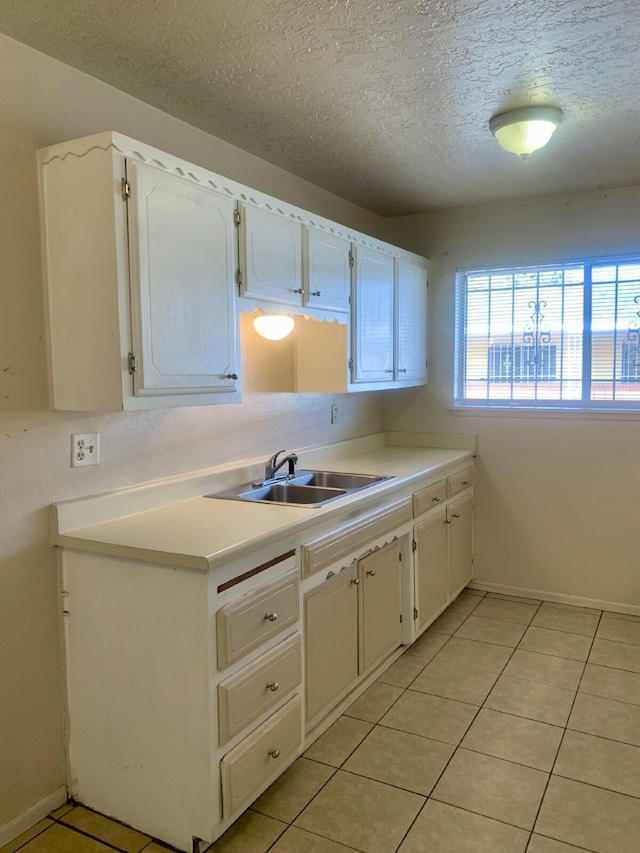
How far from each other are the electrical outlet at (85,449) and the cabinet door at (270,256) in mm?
736

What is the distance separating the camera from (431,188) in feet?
11.5

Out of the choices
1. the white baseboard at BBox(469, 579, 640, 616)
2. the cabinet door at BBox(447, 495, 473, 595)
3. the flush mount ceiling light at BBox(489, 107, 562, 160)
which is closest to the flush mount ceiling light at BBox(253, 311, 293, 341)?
the flush mount ceiling light at BBox(489, 107, 562, 160)

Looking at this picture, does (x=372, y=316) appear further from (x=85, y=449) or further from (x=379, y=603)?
(x=85, y=449)

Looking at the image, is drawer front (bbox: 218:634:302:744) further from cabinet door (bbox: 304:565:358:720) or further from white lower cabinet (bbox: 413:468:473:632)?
white lower cabinet (bbox: 413:468:473:632)

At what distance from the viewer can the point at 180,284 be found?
2.02 metres

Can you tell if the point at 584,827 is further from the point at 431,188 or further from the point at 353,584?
the point at 431,188

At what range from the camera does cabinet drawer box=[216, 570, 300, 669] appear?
5.99ft

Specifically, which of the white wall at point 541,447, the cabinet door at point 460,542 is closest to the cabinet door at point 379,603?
the cabinet door at point 460,542

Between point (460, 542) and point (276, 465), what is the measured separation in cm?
141

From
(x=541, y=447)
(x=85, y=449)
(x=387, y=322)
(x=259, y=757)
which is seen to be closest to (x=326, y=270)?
(x=387, y=322)

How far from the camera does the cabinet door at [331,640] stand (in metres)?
2.28

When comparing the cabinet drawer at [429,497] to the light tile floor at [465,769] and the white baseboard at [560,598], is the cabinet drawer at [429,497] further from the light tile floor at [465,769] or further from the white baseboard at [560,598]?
the white baseboard at [560,598]

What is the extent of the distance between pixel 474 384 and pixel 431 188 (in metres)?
1.22

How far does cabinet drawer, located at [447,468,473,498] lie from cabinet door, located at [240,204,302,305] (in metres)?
1.50
